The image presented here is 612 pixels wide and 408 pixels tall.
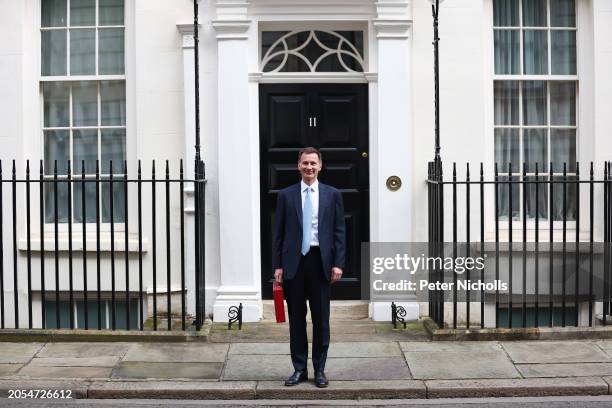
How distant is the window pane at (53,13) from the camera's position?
405 inches

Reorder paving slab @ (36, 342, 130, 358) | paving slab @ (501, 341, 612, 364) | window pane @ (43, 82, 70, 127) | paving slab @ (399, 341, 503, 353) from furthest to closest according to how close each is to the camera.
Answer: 1. window pane @ (43, 82, 70, 127)
2. paving slab @ (399, 341, 503, 353)
3. paving slab @ (36, 342, 130, 358)
4. paving slab @ (501, 341, 612, 364)

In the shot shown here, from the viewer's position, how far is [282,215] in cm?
768

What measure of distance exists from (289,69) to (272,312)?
256 centimetres

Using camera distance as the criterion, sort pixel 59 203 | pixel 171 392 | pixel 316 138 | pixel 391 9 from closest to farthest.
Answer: pixel 171 392 < pixel 391 9 < pixel 316 138 < pixel 59 203

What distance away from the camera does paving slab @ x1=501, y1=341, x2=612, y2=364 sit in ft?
27.5

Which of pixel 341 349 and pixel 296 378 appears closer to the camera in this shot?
pixel 296 378

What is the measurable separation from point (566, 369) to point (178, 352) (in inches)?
133

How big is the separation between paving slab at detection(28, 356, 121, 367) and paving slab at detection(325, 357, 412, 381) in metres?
1.88

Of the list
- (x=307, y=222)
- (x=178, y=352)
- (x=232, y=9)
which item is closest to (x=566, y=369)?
(x=307, y=222)

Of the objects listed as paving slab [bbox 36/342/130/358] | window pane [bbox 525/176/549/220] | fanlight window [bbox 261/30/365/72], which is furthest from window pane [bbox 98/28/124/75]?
window pane [bbox 525/176/549/220]

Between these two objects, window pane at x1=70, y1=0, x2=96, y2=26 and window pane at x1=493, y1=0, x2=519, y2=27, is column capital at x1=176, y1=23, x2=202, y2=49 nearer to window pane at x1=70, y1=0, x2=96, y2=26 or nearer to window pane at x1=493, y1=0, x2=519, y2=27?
window pane at x1=70, y1=0, x2=96, y2=26

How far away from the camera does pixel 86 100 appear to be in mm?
10305

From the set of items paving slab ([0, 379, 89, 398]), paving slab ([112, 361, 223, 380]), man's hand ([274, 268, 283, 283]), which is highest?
man's hand ([274, 268, 283, 283])

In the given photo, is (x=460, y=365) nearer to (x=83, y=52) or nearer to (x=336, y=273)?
(x=336, y=273)
